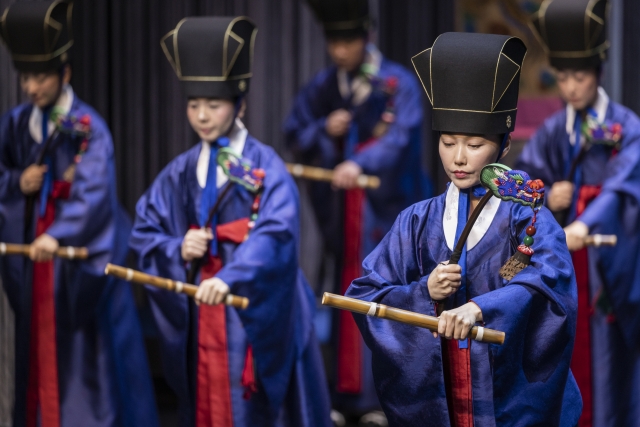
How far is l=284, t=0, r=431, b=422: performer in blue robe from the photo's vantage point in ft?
19.4

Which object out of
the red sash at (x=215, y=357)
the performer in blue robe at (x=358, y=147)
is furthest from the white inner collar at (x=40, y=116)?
the performer in blue robe at (x=358, y=147)

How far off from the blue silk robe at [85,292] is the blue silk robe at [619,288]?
1903mm

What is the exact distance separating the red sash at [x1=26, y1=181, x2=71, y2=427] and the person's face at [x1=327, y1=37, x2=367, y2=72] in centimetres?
187

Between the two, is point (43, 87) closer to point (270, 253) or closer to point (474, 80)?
point (270, 253)

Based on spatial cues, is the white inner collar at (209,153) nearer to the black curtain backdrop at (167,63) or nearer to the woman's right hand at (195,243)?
the woman's right hand at (195,243)

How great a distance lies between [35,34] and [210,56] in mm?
985

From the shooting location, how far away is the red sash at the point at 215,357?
4.12 m

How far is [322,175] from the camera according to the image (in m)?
5.88

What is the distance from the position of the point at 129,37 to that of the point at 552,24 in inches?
130

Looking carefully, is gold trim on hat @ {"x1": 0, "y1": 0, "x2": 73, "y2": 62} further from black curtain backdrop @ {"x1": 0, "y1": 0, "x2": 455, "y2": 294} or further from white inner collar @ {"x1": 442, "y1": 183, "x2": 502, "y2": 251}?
white inner collar @ {"x1": 442, "y1": 183, "x2": 502, "y2": 251}

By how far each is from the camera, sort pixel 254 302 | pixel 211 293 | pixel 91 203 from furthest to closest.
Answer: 1. pixel 91 203
2. pixel 254 302
3. pixel 211 293

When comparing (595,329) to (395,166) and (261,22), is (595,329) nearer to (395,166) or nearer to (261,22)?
(395,166)

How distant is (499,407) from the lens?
3.01m

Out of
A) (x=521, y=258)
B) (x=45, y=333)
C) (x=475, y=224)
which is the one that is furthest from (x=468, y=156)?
(x=45, y=333)
